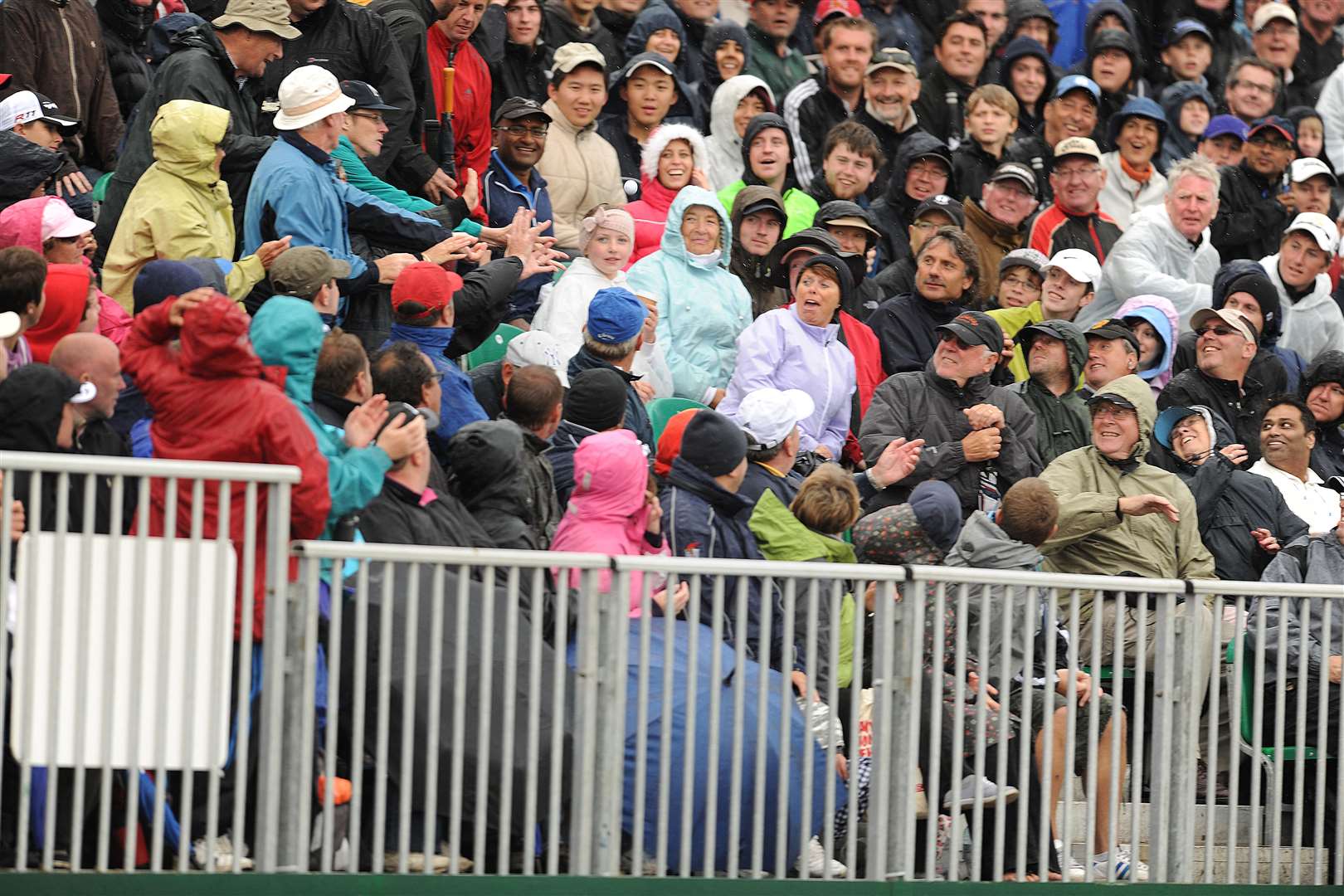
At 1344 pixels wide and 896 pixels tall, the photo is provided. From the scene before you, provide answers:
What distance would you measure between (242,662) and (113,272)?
3.65m

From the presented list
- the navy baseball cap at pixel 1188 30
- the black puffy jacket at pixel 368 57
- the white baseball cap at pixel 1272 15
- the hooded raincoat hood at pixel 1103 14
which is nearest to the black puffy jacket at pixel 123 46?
the black puffy jacket at pixel 368 57

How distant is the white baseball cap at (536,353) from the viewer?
10328 millimetres

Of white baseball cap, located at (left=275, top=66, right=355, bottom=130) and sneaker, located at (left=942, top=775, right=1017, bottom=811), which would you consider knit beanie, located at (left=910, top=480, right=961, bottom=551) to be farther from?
white baseball cap, located at (left=275, top=66, right=355, bottom=130)

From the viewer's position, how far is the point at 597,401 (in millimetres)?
9062

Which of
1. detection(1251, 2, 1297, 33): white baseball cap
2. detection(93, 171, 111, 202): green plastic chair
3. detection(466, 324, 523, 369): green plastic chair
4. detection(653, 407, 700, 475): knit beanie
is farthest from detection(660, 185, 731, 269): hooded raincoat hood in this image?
detection(1251, 2, 1297, 33): white baseball cap

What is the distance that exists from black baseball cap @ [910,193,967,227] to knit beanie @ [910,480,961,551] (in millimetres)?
5075

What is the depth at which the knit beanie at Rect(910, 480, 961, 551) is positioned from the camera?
26.5 feet

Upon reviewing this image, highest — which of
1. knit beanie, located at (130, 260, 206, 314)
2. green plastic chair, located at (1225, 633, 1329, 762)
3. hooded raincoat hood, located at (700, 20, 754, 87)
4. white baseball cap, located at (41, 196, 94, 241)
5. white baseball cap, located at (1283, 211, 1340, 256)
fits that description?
hooded raincoat hood, located at (700, 20, 754, 87)

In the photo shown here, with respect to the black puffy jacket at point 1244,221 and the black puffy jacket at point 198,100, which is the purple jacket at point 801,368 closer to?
the black puffy jacket at point 198,100

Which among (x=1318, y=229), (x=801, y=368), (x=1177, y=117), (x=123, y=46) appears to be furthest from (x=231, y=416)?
(x=1177, y=117)

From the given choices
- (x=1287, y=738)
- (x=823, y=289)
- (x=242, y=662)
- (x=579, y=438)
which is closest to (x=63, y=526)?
(x=242, y=662)

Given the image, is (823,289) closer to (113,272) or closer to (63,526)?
(113,272)

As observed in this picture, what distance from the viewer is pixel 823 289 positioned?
11.2 meters

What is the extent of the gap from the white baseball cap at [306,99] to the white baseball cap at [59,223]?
1.29 metres
